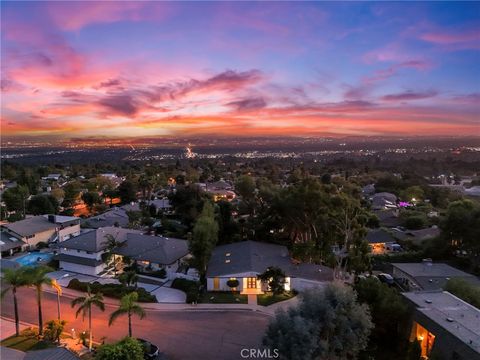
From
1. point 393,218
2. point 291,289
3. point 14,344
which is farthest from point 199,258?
point 393,218

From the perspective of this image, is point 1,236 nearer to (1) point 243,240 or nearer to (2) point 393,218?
(1) point 243,240

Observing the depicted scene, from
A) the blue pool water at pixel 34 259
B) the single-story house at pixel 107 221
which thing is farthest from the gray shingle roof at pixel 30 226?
the single-story house at pixel 107 221

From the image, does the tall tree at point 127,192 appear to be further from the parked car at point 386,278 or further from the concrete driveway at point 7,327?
the parked car at point 386,278

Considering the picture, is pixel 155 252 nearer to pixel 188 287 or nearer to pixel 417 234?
pixel 188 287

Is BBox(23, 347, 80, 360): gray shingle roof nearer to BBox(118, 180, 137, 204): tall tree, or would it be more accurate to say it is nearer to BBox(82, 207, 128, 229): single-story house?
BBox(82, 207, 128, 229): single-story house

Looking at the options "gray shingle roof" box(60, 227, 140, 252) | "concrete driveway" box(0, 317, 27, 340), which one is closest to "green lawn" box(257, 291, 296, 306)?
"concrete driveway" box(0, 317, 27, 340)
